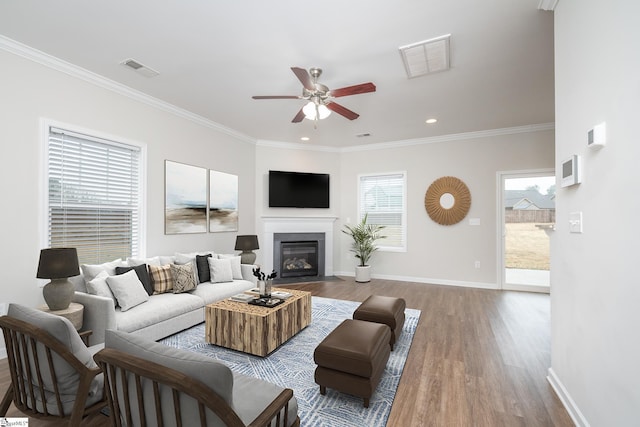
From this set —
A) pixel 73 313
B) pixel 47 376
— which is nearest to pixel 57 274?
pixel 73 313

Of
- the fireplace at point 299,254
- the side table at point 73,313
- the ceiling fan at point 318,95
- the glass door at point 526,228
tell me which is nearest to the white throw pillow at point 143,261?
the side table at point 73,313

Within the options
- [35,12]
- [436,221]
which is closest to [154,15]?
[35,12]

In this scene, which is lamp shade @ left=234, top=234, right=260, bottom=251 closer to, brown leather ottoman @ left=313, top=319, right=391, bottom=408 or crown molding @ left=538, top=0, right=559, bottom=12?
brown leather ottoman @ left=313, top=319, right=391, bottom=408

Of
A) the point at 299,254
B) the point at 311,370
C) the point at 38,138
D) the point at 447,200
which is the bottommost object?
the point at 311,370

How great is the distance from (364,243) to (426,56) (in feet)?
13.3

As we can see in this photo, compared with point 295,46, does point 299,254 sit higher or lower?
lower

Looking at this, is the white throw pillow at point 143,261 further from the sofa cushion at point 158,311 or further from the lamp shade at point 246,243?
the lamp shade at point 246,243

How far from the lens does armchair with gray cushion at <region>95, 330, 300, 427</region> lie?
101 cm

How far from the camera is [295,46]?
9.47 feet

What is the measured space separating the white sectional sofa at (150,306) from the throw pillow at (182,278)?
0.20 ft

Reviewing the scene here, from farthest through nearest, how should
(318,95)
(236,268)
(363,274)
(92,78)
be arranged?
(363,274) < (236,268) < (92,78) < (318,95)

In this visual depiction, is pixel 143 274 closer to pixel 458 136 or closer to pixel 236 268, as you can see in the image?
pixel 236 268

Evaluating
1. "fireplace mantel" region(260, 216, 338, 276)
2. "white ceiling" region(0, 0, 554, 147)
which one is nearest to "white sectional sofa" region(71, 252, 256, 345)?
"fireplace mantel" region(260, 216, 338, 276)

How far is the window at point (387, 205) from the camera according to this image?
20.8 ft
